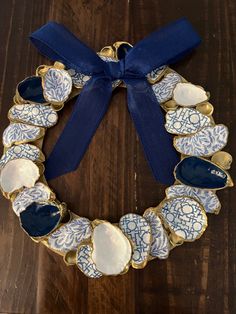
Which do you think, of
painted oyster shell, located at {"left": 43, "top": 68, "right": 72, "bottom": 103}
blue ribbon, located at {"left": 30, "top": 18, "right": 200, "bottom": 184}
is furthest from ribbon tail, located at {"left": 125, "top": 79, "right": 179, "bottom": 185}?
painted oyster shell, located at {"left": 43, "top": 68, "right": 72, "bottom": 103}

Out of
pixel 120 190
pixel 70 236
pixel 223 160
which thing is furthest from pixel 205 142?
pixel 70 236

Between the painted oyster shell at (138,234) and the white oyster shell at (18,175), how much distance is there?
0.16 m

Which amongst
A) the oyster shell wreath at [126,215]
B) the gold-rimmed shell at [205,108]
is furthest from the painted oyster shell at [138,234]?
the gold-rimmed shell at [205,108]

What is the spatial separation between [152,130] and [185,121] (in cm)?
6

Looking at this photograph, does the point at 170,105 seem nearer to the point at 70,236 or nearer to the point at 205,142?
the point at 205,142

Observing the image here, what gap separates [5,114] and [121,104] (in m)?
0.21

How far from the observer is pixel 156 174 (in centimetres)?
69

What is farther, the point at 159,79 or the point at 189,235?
the point at 159,79

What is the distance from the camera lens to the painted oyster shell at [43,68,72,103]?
0.74 metres

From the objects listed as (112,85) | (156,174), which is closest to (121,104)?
(112,85)

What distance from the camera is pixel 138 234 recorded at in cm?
64

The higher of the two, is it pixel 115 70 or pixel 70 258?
pixel 115 70

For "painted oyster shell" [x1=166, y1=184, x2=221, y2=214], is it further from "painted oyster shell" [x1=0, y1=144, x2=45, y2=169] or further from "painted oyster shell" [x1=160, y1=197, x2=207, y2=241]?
"painted oyster shell" [x1=0, y1=144, x2=45, y2=169]

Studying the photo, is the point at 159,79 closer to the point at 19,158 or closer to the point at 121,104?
the point at 121,104
